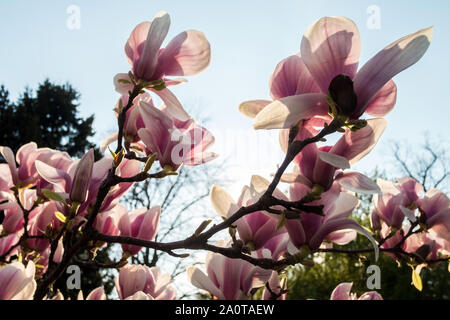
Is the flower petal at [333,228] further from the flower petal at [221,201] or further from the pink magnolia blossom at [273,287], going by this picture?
the pink magnolia blossom at [273,287]

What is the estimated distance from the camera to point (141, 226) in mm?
1273

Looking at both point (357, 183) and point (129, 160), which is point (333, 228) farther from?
point (129, 160)

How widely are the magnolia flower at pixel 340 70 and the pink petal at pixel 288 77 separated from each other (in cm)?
8

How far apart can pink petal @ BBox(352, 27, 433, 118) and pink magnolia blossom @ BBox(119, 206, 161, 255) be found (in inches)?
32.4

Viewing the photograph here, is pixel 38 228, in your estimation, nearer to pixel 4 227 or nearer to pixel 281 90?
pixel 4 227

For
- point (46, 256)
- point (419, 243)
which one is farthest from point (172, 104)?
point (419, 243)

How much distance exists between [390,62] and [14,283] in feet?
2.84

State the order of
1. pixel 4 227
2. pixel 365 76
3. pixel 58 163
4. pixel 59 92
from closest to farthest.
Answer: pixel 365 76
pixel 58 163
pixel 4 227
pixel 59 92

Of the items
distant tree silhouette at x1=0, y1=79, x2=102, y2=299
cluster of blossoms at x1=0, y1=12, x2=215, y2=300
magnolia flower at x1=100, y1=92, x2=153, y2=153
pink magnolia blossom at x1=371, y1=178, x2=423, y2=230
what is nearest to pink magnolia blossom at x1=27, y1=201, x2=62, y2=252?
cluster of blossoms at x1=0, y1=12, x2=215, y2=300

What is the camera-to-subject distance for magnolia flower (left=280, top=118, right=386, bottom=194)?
0.75 metres

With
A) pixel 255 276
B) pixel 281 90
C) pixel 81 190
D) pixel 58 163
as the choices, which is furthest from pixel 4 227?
pixel 281 90

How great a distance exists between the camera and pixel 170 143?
37.6 inches

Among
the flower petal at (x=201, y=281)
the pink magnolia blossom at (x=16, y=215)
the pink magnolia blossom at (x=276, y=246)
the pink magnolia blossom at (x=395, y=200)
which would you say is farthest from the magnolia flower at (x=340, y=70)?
the pink magnolia blossom at (x=16, y=215)

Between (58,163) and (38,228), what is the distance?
25 cm
